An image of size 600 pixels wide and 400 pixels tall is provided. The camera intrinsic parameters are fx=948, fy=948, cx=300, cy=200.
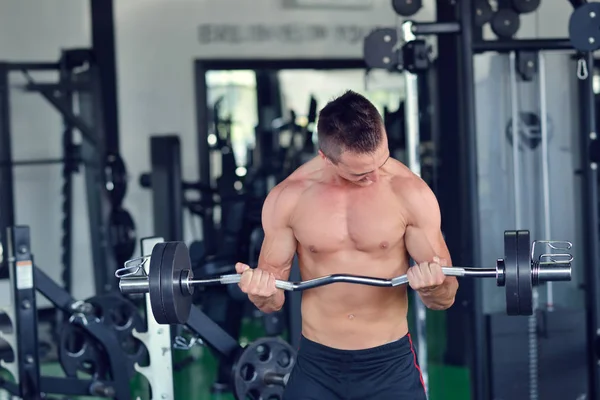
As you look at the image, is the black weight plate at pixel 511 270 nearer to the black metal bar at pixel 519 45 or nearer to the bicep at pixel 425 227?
the bicep at pixel 425 227

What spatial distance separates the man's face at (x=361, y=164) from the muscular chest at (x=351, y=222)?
3.1 inches

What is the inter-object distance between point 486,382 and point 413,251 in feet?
4.42

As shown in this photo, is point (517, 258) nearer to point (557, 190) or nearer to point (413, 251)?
point (413, 251)

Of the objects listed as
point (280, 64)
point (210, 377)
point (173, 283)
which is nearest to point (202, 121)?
point (280, 64)

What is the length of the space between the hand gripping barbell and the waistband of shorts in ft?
0.70

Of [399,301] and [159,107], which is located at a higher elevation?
[159,107]

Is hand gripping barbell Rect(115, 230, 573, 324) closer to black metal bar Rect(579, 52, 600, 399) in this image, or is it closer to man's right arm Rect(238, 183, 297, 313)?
man's right arm Rect(238, 183, 297, 313)

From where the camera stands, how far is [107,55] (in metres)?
5.86

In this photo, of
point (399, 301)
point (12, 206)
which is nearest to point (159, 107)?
point (12, 206)

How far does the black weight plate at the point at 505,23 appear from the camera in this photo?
3473 mm

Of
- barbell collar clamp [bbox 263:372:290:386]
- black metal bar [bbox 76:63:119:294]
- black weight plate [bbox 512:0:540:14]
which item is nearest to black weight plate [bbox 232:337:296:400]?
barbell collar clamp [bbox 263:372:290:386]

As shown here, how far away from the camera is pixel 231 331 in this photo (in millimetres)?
A: 4242

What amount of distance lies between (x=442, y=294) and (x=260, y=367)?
1.09m

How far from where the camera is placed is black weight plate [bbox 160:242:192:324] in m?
2.06
